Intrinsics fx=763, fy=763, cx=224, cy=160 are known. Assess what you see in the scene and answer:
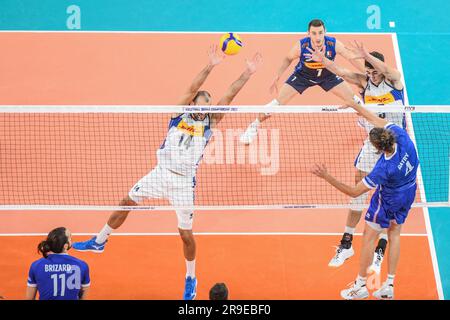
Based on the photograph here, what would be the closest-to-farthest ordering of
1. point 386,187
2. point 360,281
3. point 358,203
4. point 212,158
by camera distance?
point 386,187 < point 360,281 < point 358,203 < point 212,158

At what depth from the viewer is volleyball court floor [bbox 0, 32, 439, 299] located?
1323 centimetres

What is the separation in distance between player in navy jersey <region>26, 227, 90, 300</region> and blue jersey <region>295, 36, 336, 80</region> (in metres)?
6.89

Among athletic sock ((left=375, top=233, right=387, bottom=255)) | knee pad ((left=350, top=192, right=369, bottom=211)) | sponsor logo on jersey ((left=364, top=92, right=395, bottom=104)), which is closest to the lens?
knee pad ((left=350, top=192, right=369, bottom=211))

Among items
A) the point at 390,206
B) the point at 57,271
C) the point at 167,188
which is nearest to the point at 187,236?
the point at 167,188

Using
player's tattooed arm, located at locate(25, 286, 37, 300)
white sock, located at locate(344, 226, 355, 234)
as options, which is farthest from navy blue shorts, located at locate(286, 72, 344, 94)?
player's tattooed arm, located at locate(25, 286, 37, 300)

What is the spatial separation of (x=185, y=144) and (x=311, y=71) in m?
4.17

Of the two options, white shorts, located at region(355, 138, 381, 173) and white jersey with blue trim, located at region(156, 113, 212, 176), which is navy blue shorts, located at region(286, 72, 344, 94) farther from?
white jersey with blue trim, located at region(156, 113, 212, 176)

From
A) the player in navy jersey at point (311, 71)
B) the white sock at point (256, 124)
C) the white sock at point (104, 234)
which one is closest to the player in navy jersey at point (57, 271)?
the white sock at point (104, 234)

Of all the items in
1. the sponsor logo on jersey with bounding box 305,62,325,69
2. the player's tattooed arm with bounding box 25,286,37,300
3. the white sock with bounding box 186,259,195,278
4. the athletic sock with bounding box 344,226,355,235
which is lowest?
the player's tattooed arm with bounding box 25,286,37,300

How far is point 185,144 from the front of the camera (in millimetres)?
12711

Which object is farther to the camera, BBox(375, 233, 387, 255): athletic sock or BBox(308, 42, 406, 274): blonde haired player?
BBox(375, 233, 387, 255): athletic sock

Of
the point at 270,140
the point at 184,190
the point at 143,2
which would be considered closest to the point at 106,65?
the point at 143,2

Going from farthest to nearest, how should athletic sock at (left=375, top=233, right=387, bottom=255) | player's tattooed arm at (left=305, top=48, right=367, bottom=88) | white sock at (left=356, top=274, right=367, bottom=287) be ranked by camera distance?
player's tattooed arm at (left=305, top=48, right=367, bottom=88) < athletic sock at (left=375, top=233, right=387, bottom=255) < white sock at (left=356, top=274, right=367, bottom=287)

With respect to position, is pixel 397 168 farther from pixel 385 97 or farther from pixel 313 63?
pixel 313 63
